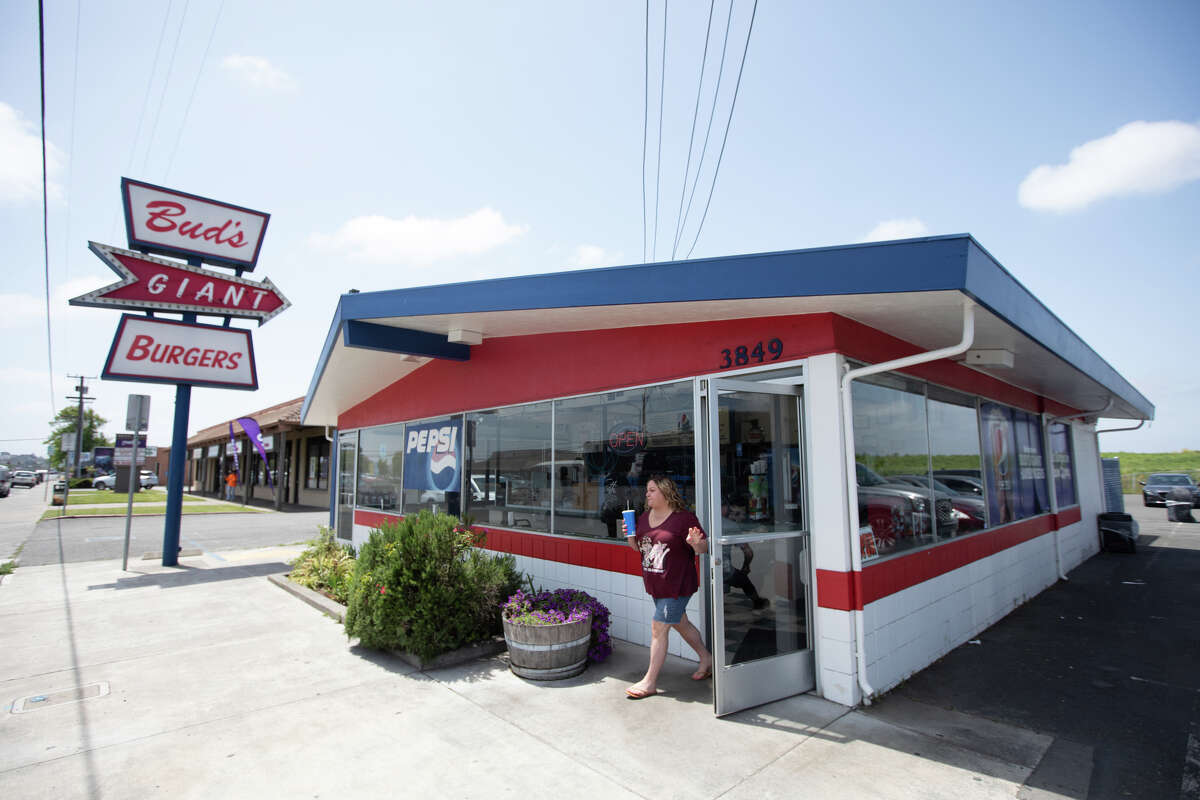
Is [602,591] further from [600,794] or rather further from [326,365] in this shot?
[326,365]

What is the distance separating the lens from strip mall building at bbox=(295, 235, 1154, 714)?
4.36m

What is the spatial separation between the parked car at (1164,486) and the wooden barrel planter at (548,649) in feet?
90.2

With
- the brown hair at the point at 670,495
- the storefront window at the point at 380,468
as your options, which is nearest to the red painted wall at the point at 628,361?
the storefront window at the point at 380,468

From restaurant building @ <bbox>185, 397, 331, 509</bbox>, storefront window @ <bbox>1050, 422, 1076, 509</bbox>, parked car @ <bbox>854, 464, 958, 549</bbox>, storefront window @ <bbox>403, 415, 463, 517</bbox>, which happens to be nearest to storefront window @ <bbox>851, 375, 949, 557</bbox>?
parked car @ <bbox>854, 464, 958, 549</bbox>

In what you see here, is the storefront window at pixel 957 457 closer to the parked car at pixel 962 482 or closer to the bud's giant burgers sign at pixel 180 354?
the parked car at pixel 962 482

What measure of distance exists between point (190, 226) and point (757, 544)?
38.2 ft

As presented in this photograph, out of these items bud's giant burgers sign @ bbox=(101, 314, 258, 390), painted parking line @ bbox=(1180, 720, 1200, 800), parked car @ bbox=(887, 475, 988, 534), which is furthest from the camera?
bud's giant burgers sign @ bbox=(101, 314, 258, 390)

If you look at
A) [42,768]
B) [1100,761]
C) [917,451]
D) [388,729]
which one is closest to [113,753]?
[42,768]

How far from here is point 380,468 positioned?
1080 centimetres

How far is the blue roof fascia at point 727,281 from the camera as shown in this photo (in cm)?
376

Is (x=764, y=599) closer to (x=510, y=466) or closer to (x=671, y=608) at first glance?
(x=671, y=608)

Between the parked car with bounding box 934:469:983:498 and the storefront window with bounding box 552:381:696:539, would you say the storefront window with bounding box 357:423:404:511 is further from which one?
the parked car with bounding box 934:469:983:498

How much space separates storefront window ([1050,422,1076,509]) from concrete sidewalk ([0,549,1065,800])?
790 cm

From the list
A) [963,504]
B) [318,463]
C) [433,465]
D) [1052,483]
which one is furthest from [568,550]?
[318,463]
